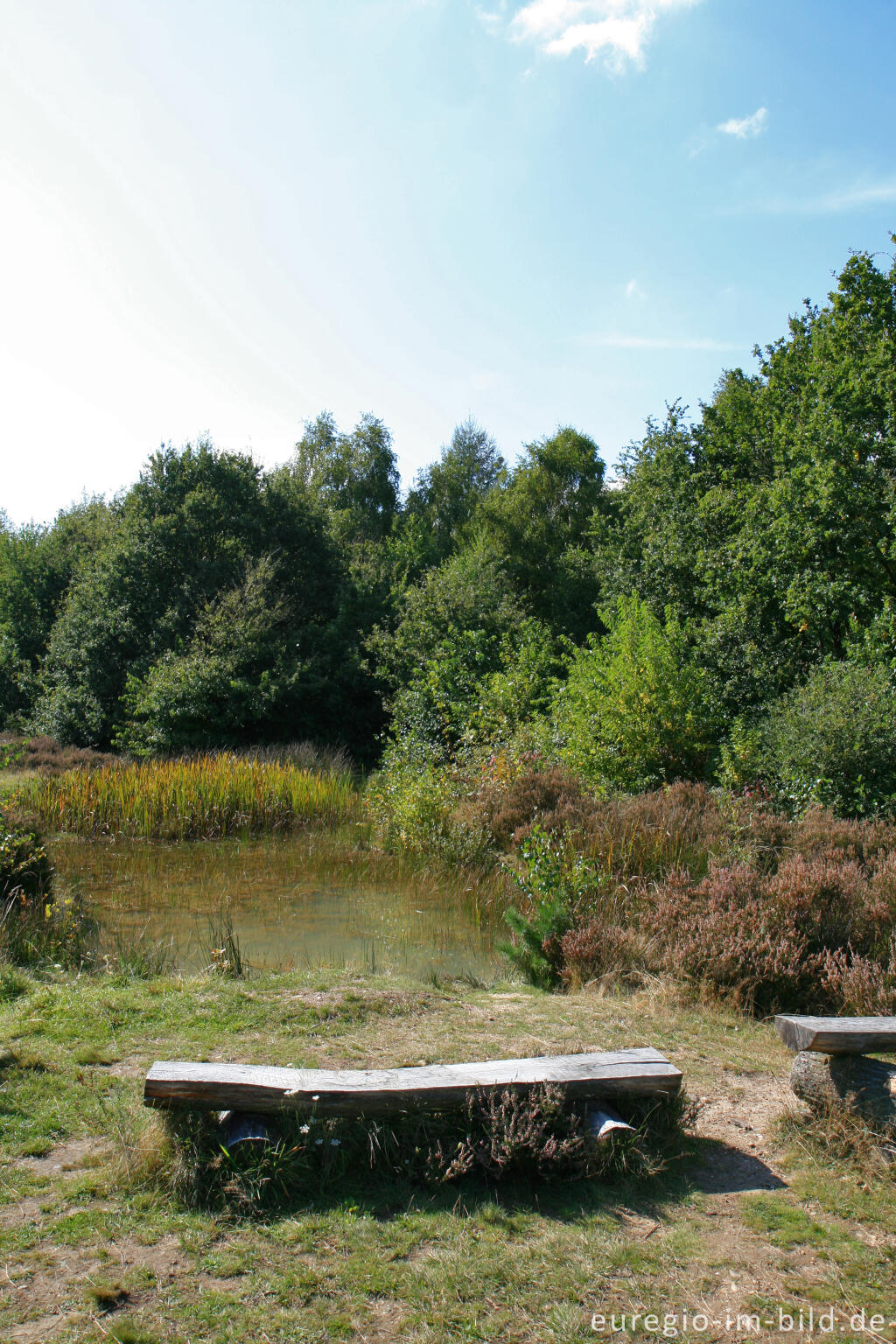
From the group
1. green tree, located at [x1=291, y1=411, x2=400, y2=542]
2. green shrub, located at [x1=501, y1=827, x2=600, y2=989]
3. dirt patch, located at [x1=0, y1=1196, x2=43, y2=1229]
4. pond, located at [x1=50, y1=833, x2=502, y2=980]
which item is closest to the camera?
dirt patch, located at [x1=0, y1=1196, x2=43, y2=1229]

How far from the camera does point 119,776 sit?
42.9 ft

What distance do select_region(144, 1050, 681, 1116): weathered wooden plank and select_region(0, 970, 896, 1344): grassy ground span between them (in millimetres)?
240

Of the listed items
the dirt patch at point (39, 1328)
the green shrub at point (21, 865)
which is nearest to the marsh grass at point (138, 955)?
the green shrub at point (21, 865)

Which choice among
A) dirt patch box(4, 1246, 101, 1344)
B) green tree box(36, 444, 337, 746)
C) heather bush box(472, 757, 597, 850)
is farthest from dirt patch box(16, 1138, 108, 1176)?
green tree box(36, 444, 337, 746)

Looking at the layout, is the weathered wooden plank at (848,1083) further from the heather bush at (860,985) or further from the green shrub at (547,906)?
the green shrub at (547,906)

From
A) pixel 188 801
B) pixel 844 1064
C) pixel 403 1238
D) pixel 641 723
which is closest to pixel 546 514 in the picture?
pixel 641 723

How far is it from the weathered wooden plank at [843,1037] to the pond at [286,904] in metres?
3.40

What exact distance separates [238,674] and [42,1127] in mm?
16271

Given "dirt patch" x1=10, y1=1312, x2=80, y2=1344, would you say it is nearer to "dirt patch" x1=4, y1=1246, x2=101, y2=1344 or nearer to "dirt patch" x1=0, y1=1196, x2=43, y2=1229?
"dirt patch" x1=4, y1=1246, x2=101, y2=1344

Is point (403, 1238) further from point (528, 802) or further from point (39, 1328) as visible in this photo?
point (528, 802)

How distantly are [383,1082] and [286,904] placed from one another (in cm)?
568

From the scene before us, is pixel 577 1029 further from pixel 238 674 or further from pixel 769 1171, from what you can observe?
pixel 238 674

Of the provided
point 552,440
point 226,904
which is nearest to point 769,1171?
point 226,904

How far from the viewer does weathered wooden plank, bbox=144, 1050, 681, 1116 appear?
129 inches
